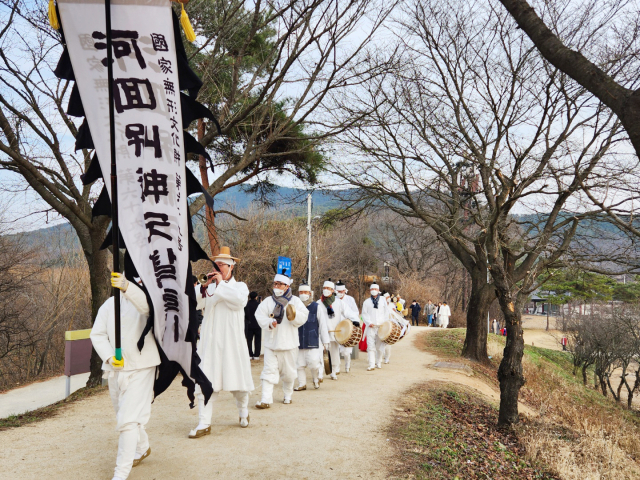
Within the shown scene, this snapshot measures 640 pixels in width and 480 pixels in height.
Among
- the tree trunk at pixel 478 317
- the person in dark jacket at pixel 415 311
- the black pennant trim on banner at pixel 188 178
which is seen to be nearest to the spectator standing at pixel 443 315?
the person in dark jacket at pixel 415 311

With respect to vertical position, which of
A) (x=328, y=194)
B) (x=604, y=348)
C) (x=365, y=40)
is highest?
(x=365, y=40)

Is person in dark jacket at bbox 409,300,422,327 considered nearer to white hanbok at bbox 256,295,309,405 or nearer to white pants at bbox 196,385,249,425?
white hanbok at bbox 256,295,309,405

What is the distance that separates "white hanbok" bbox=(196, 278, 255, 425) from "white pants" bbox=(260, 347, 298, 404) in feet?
4.24

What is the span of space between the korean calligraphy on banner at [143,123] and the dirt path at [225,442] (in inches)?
71.8

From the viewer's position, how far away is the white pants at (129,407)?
494 cm

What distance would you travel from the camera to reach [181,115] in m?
5.08

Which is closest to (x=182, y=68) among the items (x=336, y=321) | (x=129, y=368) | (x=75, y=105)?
(x=75, y=105)

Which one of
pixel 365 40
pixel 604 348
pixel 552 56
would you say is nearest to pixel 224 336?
pixel 552 56

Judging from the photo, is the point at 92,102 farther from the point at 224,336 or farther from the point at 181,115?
the point at 224,336

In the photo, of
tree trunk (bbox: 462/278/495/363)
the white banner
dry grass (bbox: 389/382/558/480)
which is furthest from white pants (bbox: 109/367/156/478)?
tree trunk (bbox: 462/278/495/363)

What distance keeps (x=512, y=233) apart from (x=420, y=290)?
2686cm

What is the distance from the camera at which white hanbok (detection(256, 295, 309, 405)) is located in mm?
8664

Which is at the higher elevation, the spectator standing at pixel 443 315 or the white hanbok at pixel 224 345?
the white hanbok at pixel 224 345

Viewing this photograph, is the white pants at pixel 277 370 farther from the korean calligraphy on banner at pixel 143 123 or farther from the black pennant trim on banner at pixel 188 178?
the korean calligraphy on banner at pixel 143 123
